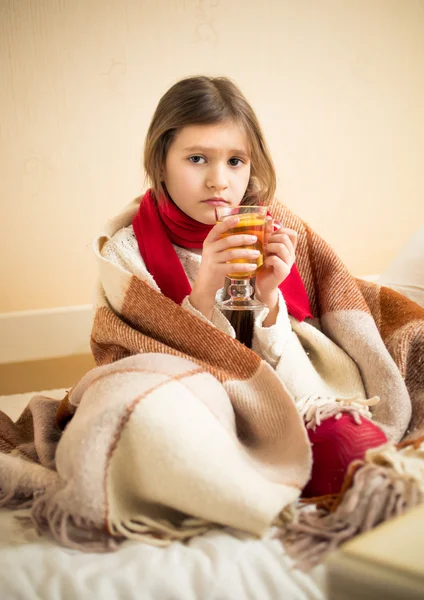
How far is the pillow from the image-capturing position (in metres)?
1.58

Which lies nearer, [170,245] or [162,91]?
[170,245]

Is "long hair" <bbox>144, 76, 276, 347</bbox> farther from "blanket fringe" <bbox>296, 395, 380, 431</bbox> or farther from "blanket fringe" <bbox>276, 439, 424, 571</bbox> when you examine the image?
"blanket fringe" <bbox>276, 439, 424, 571</bbox>

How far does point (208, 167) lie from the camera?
47.8 inches

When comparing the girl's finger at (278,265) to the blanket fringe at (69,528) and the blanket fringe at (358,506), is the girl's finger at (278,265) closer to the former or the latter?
the blanket fringe at (358,506)

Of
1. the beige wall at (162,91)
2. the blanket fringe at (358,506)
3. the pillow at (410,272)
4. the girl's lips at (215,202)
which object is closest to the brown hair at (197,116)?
the girl's lips at (215,202)

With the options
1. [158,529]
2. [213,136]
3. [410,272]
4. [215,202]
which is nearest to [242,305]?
[215,202]

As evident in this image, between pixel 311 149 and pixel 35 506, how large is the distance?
185cm

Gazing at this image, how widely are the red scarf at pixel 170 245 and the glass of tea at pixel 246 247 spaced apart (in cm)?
11

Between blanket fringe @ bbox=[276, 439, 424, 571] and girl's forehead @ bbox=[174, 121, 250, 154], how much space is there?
668mm

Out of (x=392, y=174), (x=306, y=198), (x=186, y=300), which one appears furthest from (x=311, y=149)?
(x=186, y=300)

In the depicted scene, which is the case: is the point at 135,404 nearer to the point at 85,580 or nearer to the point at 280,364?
the point at 85,580

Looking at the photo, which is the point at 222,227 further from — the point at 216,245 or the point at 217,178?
the point at 217,178

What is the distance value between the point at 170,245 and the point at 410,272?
70 centimetres

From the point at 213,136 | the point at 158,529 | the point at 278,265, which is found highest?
the point at 213,136
